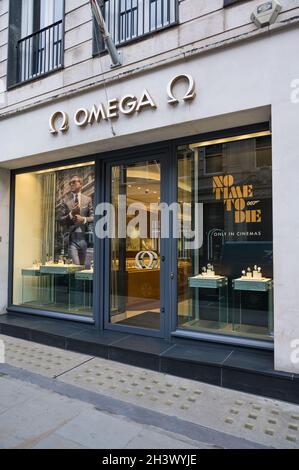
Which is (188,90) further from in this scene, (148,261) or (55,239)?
(55,239)

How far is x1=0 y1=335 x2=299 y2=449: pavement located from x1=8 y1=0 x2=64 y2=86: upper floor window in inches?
218

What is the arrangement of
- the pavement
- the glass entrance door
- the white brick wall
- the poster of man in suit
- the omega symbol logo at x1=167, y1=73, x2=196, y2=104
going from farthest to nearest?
1. the poster of man in suit
2. the glass entrance door
3. the omega symbol logo at x1=167, y1=73, x2=196, y2=104
4. the white brick wall
5. the pavement

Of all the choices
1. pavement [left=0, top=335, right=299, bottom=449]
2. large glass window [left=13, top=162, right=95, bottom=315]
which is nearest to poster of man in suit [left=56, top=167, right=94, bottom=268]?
large glass window [left=13, top=162, right=95, bottom=315]

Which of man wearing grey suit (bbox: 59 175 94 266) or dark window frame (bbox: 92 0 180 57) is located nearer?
dark window frame (bbox: 92 0 180 57)

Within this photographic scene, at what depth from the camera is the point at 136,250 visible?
6000 millimetres

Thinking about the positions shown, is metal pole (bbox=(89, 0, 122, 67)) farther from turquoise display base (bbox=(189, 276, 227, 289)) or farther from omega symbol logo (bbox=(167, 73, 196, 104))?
turquoise display base (bbox=(189, 276, 227, 289))

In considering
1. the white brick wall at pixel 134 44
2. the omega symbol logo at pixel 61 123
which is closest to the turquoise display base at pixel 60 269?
the omega symbol logo at pixel 61 123

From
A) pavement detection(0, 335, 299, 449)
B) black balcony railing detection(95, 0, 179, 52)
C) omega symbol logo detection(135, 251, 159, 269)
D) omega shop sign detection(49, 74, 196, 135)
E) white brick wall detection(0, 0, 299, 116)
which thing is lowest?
pavement detection(0, 335, 299, 449)

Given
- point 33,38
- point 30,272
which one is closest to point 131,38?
point 33,38

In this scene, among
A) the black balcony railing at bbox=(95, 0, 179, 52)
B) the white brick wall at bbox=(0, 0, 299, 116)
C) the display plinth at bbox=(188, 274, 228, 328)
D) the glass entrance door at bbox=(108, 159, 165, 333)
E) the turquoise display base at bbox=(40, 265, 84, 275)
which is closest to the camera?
the white brick wall at bbox=(0, 0, 299, 116)

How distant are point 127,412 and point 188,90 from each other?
3.98 meters

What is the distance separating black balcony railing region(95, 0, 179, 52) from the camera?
538cm
